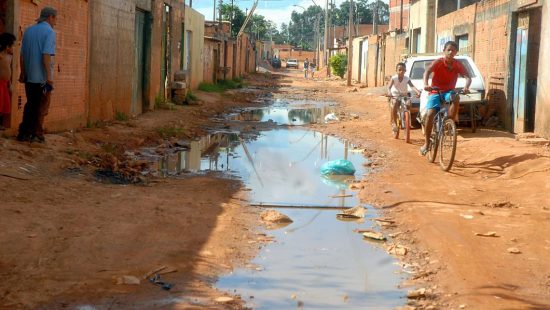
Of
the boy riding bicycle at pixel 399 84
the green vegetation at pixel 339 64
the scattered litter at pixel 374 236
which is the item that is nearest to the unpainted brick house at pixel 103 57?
the scattered litter at pixel 374 236

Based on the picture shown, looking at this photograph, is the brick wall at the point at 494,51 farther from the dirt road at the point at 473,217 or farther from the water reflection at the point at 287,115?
the water reflection at the point at 287,115

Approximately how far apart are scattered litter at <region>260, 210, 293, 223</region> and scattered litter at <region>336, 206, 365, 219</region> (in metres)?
0.60

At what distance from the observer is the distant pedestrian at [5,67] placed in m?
8.88

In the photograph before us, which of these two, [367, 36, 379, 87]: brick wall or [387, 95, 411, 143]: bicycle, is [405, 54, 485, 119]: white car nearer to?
[387, 95, 411, 143]: bicycle

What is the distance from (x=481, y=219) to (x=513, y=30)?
31.0 ft

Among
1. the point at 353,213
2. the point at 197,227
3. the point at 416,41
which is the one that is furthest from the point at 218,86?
the point at 197,227

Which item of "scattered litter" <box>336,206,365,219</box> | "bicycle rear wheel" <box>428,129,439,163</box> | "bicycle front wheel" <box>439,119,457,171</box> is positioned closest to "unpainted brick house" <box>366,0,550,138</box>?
"bicycle rear wheel" <box>428,129,439,163</box>

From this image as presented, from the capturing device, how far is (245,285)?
503 cm

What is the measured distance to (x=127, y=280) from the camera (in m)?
4.84

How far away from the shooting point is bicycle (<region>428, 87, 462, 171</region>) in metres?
10.3

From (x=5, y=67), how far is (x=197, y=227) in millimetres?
3923

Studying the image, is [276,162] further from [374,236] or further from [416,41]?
[416,41]

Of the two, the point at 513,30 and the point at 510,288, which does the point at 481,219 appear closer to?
the point at 510,288

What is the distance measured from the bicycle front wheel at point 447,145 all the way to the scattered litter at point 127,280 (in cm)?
633
